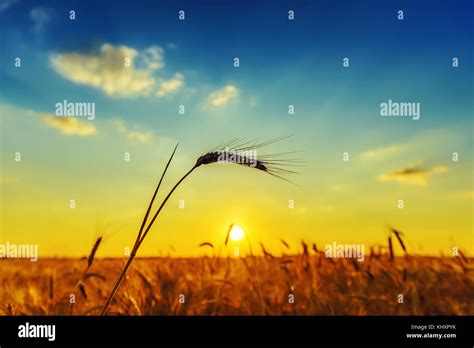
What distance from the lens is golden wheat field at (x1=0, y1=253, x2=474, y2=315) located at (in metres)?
3.75

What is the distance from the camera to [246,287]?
12.5 ft

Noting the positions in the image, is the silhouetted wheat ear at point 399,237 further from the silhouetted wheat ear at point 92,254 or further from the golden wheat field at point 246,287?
the silhouetted wheat ear at point 92,254

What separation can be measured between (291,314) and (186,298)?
70 centimetres

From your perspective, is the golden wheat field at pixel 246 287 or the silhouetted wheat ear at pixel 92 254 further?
the golden wheat field at pixel 246 287

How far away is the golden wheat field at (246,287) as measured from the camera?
3.75 meters

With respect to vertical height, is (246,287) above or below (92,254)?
below

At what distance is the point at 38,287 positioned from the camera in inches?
160

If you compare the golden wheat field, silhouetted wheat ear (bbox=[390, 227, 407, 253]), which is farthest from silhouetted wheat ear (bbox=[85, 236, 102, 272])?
silhouetted wheat ear (bbox=[390, 227, 407, 253])

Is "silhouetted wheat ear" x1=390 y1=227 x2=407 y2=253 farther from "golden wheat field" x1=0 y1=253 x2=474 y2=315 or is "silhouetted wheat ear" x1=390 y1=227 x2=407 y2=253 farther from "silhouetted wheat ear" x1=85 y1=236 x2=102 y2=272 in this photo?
"silhouetted wheat ear" x1=85 y1=236 x2=102 y2=272

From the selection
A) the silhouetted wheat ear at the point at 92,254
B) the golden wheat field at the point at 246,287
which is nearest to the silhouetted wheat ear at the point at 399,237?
the golden wheat field at the point at 246,287

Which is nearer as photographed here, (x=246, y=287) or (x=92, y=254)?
(x=92, y=254)
